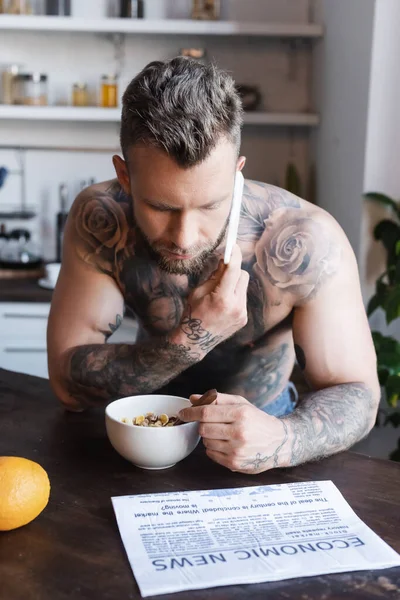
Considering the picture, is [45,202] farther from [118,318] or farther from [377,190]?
[118,318]

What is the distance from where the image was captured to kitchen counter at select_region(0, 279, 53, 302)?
2.41 meters

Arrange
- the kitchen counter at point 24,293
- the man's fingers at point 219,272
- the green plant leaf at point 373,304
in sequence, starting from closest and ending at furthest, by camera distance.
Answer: the man's fingers at point 219,272, the green plant leaf at point 373,304, the kitchen counter at point 24,293

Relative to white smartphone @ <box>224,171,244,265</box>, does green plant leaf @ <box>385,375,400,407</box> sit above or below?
below

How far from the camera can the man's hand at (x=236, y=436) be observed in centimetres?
96

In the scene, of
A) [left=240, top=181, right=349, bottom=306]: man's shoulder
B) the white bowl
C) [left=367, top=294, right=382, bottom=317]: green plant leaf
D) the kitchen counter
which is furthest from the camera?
the kitchen counter

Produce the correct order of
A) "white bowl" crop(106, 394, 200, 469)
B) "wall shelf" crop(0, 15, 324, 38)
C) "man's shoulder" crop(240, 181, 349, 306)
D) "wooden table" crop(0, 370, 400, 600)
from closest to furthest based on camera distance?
"wooden table" crop(0, 370, 400, 600), "white bowl" crop(106, 394, 200, 469), "man's shoulder" crop(240, 181, 349, 306), "wall shelf" crop(0, 15, 324, 38)

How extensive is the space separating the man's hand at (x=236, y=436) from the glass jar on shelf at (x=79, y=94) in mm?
1986

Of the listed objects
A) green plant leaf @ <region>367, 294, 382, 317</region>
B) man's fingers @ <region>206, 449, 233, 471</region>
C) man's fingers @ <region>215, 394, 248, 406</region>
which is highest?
man's fingers @ <region>215, 394, 248, 406</region>

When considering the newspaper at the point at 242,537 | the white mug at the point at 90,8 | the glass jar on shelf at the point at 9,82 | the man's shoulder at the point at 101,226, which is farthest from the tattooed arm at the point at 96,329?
the white mug at the point at 90,8

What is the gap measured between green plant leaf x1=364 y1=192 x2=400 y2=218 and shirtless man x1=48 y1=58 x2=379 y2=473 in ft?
2.50

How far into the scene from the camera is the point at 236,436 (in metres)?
0.96

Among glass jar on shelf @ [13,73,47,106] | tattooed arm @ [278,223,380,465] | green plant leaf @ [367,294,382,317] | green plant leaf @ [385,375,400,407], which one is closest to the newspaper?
tattooed arm @ [278,223,380,465]

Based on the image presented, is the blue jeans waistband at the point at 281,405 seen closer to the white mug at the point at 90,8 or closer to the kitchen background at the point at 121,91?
the kitchen background at the point at 121,91

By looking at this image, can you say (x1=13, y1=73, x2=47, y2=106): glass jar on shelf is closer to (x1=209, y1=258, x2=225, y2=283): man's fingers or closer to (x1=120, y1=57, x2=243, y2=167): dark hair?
(x1=120, y1=57, x2=243, y2=167): dark hair
